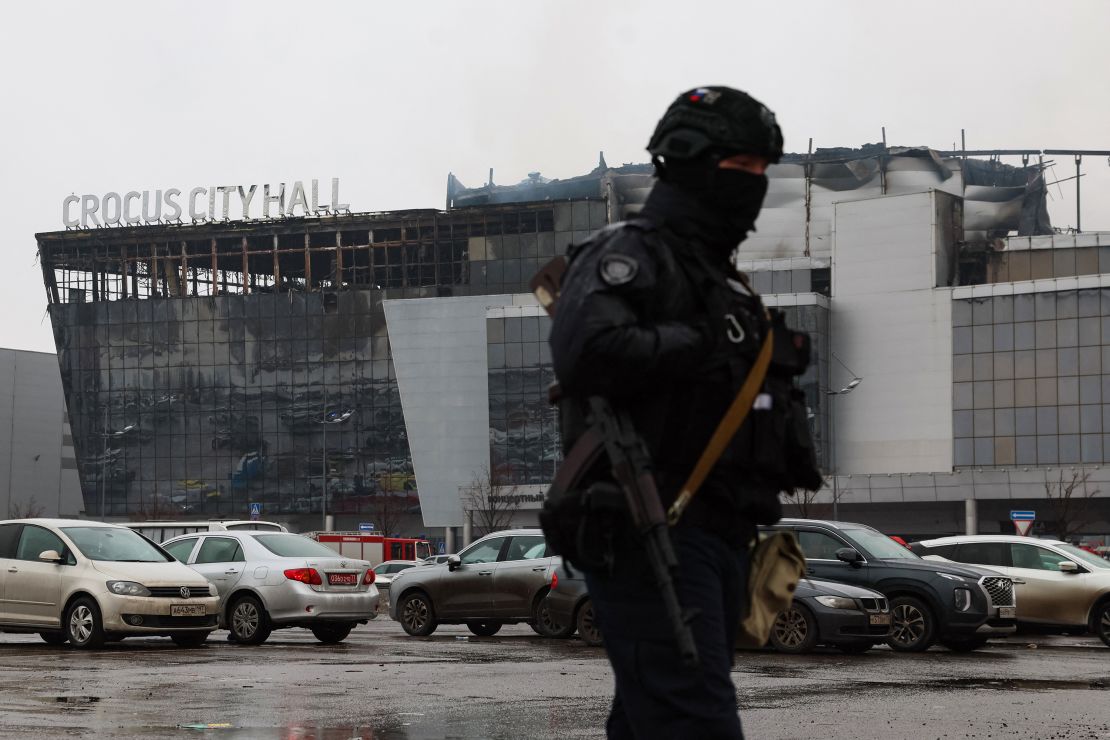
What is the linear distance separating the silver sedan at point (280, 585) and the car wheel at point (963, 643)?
22.8 ft

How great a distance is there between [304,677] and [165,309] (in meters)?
98.5

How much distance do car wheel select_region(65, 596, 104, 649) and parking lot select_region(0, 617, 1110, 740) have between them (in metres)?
0.22

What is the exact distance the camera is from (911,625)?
1878 cm

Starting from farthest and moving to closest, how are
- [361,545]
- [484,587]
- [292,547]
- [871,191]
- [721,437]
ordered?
[871,191], [361,545], [484,587], [292,547], [721,437]

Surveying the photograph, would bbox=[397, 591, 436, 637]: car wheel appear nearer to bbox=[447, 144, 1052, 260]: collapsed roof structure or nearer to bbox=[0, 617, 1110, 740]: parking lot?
bbox=[0, 617, 1110, 740]: parking lot

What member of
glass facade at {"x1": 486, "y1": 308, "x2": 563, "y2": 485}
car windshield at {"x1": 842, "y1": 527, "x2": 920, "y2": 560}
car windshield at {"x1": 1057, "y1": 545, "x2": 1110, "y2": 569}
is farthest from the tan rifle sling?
glass facade at {"x1": 486, "y1": 308, "x2": 563, "y2": 485}

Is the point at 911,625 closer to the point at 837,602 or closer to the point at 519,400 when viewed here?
the point at 837,602

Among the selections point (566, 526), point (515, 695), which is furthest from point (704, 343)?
point (515, 695)

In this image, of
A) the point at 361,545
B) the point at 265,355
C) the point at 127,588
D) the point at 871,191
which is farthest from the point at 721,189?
the point at 265,355

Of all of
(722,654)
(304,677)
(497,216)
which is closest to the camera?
(722,654)

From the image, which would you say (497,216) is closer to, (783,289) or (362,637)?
(783,289)

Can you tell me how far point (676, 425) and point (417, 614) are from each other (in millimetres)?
18966

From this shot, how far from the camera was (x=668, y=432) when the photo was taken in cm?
354

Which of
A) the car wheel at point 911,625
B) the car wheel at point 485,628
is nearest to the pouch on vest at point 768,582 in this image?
the car wheel at point 911,625
